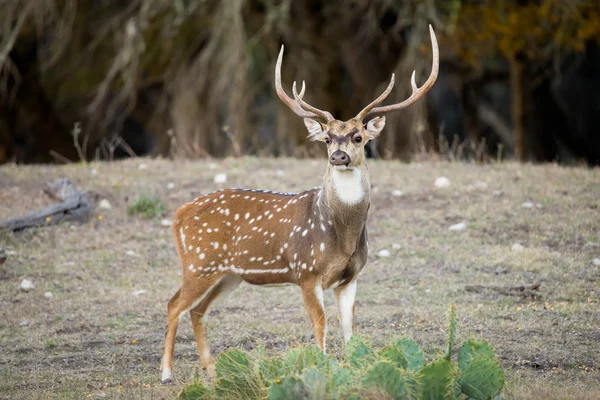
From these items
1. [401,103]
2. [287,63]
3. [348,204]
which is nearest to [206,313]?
[348,204]

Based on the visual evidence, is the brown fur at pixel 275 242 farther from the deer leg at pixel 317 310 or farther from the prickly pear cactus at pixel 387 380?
the prickly pear cactus at pixel 387 380

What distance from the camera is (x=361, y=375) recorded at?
500cm

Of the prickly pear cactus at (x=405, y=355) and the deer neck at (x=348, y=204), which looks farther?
the deer neck at (x=348, y=204)

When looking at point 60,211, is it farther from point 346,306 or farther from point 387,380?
point 387,380

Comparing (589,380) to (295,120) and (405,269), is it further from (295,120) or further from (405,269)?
(295,120)

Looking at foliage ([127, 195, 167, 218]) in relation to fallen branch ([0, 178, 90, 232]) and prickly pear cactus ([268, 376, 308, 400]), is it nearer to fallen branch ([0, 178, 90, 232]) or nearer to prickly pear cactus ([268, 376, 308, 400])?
fallen branch ([0, 178, 90, 232])

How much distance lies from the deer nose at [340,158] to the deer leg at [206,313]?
1.35 metres

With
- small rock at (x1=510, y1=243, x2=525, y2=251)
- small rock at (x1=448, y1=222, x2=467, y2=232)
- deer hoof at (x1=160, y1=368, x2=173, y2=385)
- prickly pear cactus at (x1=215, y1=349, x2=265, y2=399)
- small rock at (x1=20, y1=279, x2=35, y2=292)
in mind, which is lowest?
small rock at (x1=20, y1=279, x2=35, y2=292)

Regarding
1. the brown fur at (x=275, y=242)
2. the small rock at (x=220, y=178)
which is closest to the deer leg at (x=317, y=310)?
the brown fur at (x=275, y=242)

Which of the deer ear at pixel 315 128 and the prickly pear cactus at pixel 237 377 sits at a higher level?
the deer ear at pixel 315 128

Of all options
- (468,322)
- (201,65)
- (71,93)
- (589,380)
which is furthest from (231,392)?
(71,93)

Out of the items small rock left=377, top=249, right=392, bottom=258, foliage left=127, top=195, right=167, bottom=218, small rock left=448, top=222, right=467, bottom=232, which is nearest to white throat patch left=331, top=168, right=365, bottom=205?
small rock left=377, top=249, right=392, bottom=258

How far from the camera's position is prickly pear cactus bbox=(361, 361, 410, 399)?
15.9 ft

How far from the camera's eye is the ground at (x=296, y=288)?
6.70 m
